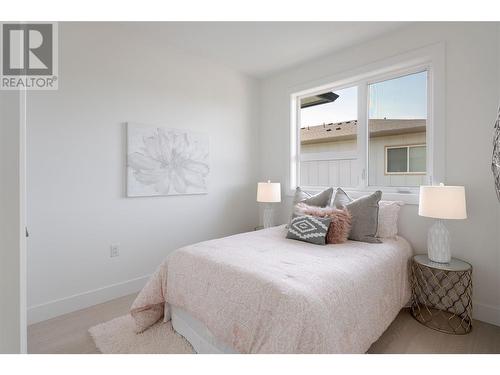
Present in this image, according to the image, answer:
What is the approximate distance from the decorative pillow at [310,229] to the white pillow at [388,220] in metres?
0.54

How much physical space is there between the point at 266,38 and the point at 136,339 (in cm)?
285

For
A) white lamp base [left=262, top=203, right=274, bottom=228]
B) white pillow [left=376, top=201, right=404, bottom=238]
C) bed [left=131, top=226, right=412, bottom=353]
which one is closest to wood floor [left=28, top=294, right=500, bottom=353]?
bed [left=131, top=226, right=412, bottom=353]

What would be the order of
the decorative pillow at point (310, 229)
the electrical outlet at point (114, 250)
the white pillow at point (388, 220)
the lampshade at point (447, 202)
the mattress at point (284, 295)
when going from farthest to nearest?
the electrical outlet at point (114, 250) → the white pillow at point (388, 220) → the decorative pillow at point (310, 229) → the lampshade at point (447, 202) → the mattress at point (284, 295)

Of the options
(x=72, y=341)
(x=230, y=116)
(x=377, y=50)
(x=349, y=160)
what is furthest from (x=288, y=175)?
(x=72, y=341)

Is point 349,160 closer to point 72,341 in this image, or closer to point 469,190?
point 469,190

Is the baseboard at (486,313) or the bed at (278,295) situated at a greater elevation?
the bed at (278,295)

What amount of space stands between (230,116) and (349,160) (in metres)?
1.59

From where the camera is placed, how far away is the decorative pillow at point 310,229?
214cm

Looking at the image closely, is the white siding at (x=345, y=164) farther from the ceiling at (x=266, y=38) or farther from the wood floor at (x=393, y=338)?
the wood floor at (x=393, y=338)

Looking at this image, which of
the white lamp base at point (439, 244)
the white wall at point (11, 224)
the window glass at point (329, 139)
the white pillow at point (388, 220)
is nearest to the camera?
the white wall at point (11, 224)

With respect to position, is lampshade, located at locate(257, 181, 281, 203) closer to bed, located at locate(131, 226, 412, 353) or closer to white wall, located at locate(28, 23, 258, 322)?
white wall, located at locate(28, 23, 258, 322)

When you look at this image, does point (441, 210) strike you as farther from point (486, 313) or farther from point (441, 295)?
point (486, 313)

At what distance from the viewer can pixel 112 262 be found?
2.47 meters

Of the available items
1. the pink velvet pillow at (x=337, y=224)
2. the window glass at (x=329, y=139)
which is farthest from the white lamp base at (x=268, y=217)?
the pink velvet pillow at (x=337, y=224)
